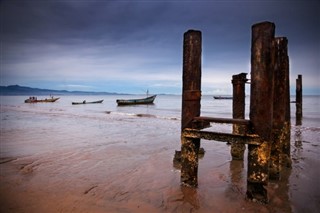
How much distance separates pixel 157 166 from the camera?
6562 millimetres

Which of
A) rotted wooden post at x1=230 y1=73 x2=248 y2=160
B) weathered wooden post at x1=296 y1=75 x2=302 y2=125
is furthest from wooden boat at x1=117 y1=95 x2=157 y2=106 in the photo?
rotted wooden post at x1=230 y1=73 x2=248 y2=160

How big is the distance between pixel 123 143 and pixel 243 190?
5.77 metres

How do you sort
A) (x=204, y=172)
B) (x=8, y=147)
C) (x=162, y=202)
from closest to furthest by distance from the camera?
(x=162, y=202) < (x=204, y=172) < (x=8, y=147)

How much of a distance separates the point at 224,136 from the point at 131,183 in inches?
95.1

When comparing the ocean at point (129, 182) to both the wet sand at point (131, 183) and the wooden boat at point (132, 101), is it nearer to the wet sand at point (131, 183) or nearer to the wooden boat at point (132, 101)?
the wet sand at point (131, 183)

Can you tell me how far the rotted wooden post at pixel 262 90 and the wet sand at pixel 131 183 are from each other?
3.34 ft

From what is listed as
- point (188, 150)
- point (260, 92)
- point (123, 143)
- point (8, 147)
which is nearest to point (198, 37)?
point (260, 92)

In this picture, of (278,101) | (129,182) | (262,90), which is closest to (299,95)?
(278,101)

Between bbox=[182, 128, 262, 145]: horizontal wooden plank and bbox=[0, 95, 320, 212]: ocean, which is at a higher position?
bbox=[182, 128, 262, 145]: horizontal wooden plank

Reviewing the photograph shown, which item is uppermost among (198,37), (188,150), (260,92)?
(198,37)

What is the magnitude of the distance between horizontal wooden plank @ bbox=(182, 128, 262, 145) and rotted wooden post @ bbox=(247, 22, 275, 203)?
0.31 feet

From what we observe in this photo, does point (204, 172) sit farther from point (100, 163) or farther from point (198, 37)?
point (198, 37)

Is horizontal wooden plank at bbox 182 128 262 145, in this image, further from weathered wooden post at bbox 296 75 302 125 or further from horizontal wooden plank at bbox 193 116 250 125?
weathered wooden post at bbox 296 75 302 125

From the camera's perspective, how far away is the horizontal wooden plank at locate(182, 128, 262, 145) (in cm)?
390
